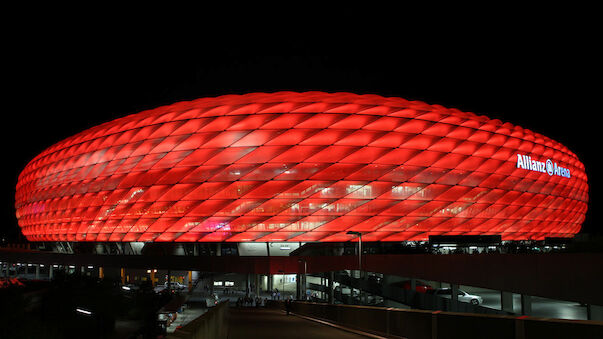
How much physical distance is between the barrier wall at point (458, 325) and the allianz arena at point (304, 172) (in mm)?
29510

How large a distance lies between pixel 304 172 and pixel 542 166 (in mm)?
26485

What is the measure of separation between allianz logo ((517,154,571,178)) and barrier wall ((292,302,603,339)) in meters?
41.5

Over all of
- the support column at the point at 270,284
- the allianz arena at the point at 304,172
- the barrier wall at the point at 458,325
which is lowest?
the support column at the point at 270,284

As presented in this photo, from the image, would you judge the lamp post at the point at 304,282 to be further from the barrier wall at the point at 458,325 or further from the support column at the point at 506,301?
the barrier wall at the point at 458,325

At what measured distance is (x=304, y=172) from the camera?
48875 mm

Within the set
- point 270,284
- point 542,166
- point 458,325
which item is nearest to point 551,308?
point 542,166

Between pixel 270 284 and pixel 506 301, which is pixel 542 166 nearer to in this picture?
pixel 506 301

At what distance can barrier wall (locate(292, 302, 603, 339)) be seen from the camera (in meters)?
7.92

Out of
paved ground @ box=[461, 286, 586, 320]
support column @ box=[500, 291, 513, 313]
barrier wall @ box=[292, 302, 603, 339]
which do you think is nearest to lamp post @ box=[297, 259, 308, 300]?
paved ground @ box=[461, 286, 586, 320]

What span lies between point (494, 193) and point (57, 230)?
153 ft

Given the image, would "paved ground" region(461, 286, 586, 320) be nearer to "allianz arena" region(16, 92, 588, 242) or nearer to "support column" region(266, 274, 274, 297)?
"allianz arena" region(16, 92, 588, 242)

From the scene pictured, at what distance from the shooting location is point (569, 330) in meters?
7.88

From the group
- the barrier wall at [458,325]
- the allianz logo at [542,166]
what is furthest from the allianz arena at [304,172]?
the barrier wall at [458,325]

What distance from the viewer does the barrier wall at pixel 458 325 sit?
26.0ft
